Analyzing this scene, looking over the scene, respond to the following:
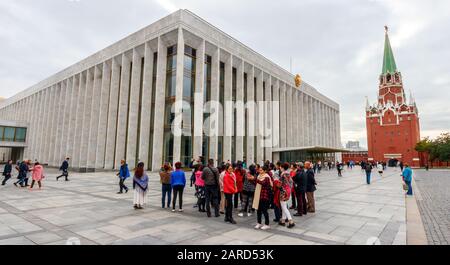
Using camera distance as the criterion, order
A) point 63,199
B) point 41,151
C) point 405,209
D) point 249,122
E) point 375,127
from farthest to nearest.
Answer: point 375,127 < point 41,151 < point 249,122 < point 63,199 < point 405,209

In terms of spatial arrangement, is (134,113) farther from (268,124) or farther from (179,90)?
(268,124)

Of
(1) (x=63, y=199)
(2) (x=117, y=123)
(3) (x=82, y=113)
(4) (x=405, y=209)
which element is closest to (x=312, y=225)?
(4) (x=405, y=209)

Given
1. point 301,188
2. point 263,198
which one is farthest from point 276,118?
point 263,198

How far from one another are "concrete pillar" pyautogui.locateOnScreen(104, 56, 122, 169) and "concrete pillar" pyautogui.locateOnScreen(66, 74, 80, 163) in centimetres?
1054

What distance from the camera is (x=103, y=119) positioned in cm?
3550

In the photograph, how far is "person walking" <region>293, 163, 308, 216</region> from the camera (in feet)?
26.4

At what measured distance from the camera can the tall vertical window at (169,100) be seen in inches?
1169

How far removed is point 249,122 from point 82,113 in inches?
1127

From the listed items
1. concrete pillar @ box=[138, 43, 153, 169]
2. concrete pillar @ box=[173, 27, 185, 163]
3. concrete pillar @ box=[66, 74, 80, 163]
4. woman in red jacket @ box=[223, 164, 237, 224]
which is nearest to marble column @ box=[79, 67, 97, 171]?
concrete pillar @ box=[66, 74, 80, 163]

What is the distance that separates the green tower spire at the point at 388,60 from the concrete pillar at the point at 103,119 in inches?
3591

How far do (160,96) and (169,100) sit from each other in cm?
171

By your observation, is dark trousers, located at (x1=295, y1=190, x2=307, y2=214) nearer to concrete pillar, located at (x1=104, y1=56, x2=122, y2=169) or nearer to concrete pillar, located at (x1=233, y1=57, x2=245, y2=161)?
concrete pillar, located at (x1=233, y1=57, x2=245, y2=161)
